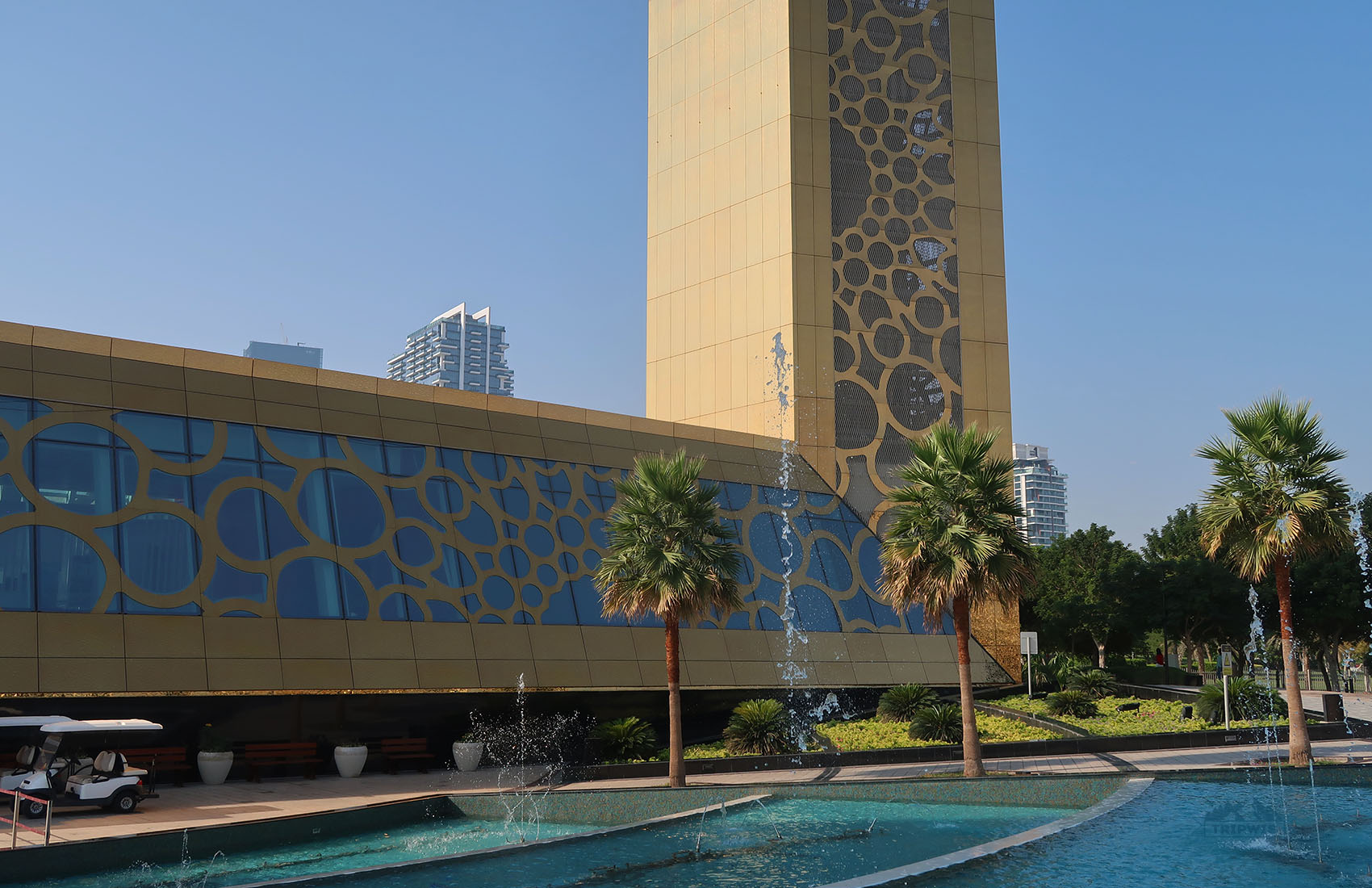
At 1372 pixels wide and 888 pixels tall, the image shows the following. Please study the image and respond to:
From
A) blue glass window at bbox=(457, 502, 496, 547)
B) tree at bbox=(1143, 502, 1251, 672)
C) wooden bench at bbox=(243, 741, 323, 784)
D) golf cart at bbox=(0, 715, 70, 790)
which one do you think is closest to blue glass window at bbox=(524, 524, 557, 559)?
blue glass window at bbox=(457, 502, 496, 547)

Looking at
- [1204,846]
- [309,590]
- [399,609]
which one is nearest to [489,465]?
[399,609]

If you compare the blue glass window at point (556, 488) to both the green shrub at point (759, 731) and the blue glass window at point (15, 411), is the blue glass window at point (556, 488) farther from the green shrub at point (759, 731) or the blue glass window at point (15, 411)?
the blue glass window at point (15, 411)

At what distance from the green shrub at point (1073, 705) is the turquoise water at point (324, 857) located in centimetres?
1692

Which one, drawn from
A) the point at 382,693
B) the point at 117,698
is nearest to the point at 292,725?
the point at 382,693

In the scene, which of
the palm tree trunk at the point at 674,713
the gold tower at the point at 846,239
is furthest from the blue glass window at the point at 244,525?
the gold tower at the point at 846,239

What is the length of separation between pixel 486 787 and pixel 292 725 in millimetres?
4774

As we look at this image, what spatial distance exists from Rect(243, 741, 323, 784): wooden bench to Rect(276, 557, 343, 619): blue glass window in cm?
268

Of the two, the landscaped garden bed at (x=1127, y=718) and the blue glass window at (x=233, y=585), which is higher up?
the blue glass window at (x=233, y=585)

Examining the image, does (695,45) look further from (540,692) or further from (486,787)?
(486,787)

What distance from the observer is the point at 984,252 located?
42.1 metres

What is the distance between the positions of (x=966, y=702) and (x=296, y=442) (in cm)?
1601

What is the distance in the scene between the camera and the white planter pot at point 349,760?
24.5 m

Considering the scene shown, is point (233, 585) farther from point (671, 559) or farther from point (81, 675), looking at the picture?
point (671, 559)

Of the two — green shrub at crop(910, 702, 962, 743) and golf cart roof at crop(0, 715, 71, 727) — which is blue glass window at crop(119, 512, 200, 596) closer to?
golf cart roof at crop(0, 715, 71, 727)
